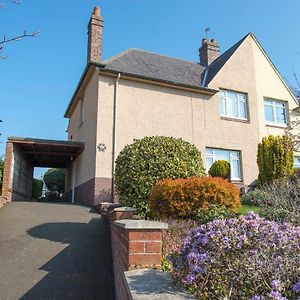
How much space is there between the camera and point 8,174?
13.3 meters

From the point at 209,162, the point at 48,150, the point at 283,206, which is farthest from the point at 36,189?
the point at 283,206

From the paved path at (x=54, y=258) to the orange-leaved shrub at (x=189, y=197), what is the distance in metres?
1.59

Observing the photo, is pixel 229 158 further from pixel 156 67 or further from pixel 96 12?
pixel 96 12

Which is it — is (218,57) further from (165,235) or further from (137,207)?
(165,235)

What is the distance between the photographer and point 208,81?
16828 mm

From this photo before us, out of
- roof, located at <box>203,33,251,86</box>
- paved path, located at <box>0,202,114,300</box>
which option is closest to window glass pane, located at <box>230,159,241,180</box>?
roof, located at <box>203,33,251,86</box>

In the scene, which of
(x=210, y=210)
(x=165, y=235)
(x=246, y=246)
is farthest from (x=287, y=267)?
(x=210, y=210)

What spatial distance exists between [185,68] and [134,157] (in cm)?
1069

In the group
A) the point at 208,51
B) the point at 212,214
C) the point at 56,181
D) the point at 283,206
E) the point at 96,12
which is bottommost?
the point at 212,214

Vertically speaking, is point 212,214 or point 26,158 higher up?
point 26,158

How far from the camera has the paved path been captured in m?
5.04

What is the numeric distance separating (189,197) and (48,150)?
1098 centimetres

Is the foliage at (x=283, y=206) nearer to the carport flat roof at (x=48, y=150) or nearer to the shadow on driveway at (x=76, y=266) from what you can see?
the shadow on driveway at (x=76, y=266)

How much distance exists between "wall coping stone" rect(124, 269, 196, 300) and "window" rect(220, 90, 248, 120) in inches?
548
